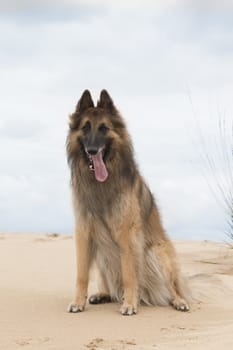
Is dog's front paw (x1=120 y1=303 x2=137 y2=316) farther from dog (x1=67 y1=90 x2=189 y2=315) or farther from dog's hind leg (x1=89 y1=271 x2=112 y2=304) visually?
dog's hind leg (x1=89 y1=271 x2=112 y2=304)

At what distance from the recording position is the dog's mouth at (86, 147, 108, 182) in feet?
23.3

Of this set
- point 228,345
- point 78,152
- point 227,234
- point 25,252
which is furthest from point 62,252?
point 228,345

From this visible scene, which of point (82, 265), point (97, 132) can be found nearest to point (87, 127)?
point (97, 132)

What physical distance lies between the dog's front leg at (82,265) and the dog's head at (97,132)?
597 millimetres

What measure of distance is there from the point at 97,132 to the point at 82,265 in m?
1.35

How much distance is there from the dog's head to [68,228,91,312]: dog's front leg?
60cm

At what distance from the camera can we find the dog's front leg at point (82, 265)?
7.16 meters

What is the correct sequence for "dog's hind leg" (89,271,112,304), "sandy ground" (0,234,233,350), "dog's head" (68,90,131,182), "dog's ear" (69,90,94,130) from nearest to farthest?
1. "sandy ground" (0,234,233,350)
2. "dog's head" (68,90,131,182)
3. "dog's ear" (69,90,94,130)
4. "dog's hind leg" (89,271,112,304)

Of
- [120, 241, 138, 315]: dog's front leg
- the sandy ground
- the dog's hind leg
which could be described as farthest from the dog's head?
the sandy ground

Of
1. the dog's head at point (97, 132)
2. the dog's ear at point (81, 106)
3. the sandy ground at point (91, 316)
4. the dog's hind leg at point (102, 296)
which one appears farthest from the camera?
the dog's hind leg at point (102, 296)

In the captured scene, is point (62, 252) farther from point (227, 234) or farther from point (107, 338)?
point (107, 338)

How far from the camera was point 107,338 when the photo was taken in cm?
580

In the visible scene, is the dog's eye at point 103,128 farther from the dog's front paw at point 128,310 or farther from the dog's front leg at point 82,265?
the dog's front paw at point 128,310

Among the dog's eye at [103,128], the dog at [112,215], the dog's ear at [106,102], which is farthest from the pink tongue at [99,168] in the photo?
the dog's ear at [106,102]
